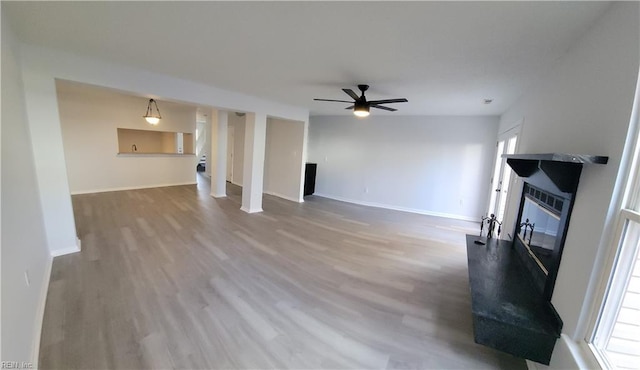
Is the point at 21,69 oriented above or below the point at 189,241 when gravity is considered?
above

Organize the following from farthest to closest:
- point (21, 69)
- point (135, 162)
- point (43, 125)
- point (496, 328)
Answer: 1. point (135, 162)
2. point (43, 125)
3. point (21, 69)
4. point (496, 328)

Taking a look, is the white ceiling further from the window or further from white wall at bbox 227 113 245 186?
white wall at bbox 227 113 245 186

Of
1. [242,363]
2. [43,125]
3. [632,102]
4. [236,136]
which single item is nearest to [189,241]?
[43,125]

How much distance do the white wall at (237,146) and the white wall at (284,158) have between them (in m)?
1.02

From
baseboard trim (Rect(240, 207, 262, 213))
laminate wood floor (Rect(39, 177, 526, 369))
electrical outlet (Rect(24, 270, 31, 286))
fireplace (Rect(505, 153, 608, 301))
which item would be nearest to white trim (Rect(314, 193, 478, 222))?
laminate wood floor (Rect(39, 177, 526, 369))

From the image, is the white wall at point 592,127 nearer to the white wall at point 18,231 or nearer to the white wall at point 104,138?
the white wall at point 18,231

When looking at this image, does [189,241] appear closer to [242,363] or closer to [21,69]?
[242,363]

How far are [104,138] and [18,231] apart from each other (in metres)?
5.42

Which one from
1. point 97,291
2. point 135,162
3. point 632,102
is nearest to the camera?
point 632,102

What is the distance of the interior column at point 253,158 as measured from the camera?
5.00 meters

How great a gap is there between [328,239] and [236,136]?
535 centimetres

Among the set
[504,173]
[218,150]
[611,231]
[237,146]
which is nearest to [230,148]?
[237,146]

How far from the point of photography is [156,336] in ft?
5.94

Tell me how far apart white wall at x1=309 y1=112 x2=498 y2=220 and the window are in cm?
474
